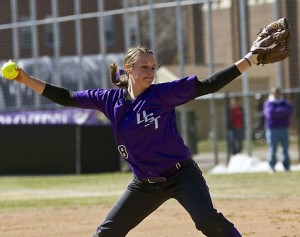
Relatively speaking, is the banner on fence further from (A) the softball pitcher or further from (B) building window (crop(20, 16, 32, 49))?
(A) the softball pitcher

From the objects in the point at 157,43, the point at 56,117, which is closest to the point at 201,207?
the point at 56,117

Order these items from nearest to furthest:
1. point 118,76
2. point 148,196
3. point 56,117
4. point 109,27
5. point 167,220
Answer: point 148,196, point 118,76, point 167,220, point 56,117, point 109,27

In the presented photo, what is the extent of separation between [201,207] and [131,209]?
614 millimetres

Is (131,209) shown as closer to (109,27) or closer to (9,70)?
(9,70)

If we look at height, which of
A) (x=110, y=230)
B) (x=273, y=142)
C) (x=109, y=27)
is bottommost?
(x=273, y=142)

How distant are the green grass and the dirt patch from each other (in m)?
1.03

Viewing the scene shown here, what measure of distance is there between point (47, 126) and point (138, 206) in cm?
1628

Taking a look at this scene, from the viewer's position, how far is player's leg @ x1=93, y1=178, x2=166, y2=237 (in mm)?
6043

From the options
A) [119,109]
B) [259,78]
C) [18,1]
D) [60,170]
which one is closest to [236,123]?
[259,78]

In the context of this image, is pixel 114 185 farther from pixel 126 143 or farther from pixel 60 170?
pixel 126 143

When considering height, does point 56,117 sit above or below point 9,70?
below

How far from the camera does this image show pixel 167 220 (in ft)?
34.3

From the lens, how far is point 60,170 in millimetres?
21969

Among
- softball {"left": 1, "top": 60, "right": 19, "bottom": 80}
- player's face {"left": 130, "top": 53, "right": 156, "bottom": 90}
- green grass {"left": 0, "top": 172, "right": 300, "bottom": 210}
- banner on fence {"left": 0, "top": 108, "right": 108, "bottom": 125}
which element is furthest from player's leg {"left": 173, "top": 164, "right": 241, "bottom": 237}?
banner on fence {"left": 0, "top": 108, "right": 108, "bottom": 125}
